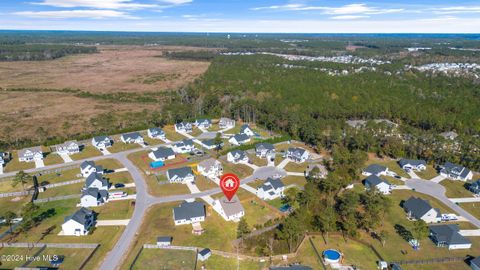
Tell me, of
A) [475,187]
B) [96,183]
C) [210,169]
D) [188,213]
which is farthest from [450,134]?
[96,183]

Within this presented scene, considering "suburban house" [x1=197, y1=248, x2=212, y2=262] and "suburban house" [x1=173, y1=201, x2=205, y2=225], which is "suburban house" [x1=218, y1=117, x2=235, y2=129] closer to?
A: "suburban house" [x1=173, y1=201, x2=205, y2=225]

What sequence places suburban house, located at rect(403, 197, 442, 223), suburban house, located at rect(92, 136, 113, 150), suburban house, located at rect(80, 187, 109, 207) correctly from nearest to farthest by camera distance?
suburban house, located at rect(403, 197, 442, 223)
suburban house, located at rect(80, 187, 109, 207)
suburban house, located at rect(92, 136, 113, 150)

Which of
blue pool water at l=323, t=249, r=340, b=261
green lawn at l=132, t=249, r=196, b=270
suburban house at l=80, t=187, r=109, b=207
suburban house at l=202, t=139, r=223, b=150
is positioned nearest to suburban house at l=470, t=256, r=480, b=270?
blue pool water at l=323, t=249, r=340, b=261

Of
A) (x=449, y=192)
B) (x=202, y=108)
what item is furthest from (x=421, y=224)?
(x=202, y=108)

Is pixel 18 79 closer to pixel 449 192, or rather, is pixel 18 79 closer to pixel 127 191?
pixel 127 191

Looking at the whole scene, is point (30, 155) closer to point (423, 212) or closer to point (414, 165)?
point (423, 212)

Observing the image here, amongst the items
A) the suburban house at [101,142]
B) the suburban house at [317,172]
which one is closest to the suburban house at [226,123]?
the suburban house at [101,142]
